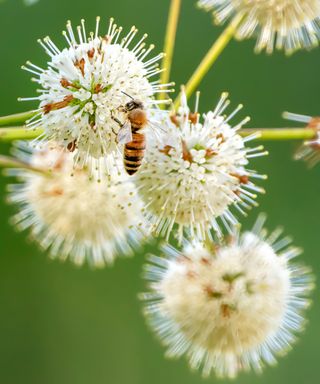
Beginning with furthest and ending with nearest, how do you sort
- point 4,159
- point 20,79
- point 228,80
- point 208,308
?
point 228,80
point 20,79
point 208,308
point 4,159

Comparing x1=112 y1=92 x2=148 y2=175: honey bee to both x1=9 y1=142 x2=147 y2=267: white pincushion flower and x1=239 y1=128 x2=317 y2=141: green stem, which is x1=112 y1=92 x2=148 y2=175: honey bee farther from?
x1=9 y1=142 x2=147 y2=267: white pincushion flower

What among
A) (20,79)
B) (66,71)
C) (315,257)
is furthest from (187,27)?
(66,71)

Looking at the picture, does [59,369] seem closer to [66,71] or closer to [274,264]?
[274,264]

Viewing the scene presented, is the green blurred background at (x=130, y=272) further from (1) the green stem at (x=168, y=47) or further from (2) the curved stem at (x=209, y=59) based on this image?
(2) the curved stem at (x=209, y=59)

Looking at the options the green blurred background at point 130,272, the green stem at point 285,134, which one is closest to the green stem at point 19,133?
the green stem at point 285,134

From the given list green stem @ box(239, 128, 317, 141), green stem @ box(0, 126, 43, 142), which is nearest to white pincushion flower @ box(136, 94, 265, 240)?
green stem @ box(239, 128, 317, 141)
